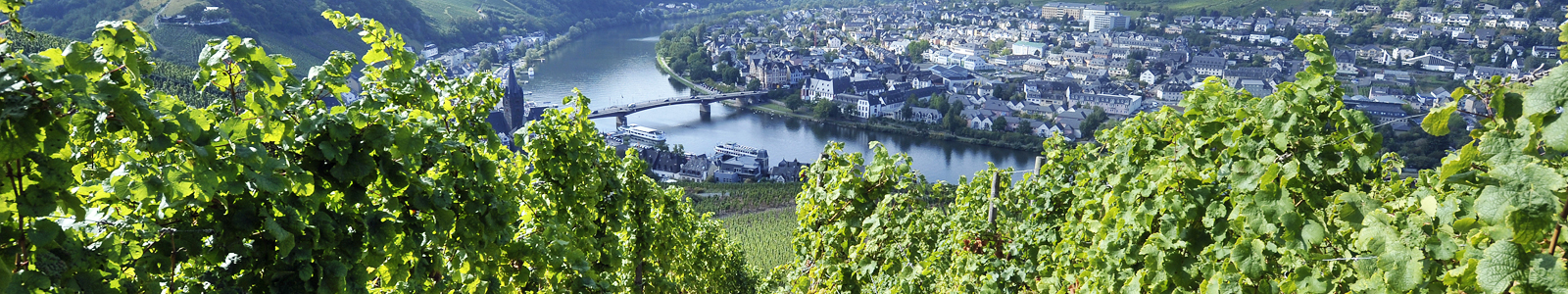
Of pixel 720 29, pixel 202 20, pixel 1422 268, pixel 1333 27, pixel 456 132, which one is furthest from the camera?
pixel 720 29

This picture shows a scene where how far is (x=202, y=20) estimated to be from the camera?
3716 centimetres

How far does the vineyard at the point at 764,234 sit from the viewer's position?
13.5m

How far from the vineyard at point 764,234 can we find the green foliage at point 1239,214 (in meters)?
7.56

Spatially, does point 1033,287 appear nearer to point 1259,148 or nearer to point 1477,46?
point 1259,148

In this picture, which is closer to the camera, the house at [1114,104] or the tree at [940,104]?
the tree at [940,104]

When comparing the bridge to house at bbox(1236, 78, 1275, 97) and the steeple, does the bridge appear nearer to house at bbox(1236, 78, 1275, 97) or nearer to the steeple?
the steeple

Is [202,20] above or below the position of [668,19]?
above

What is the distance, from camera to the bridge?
2927 centimetres

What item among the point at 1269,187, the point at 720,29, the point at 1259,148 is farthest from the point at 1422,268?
the point at 720,29

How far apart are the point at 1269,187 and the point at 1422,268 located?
53 centimetres

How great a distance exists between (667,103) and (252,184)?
30874mm

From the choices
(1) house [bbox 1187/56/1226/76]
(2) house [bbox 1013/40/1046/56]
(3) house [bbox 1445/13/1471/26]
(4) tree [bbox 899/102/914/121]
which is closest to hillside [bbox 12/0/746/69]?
(4) tree [bbox 899/102/914/121]

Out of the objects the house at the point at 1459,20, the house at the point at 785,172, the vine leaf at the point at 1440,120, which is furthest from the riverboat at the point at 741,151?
the house at the point at 1459,20

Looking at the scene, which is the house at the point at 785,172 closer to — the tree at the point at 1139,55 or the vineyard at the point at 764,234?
the vineyard at the point at 764,234
